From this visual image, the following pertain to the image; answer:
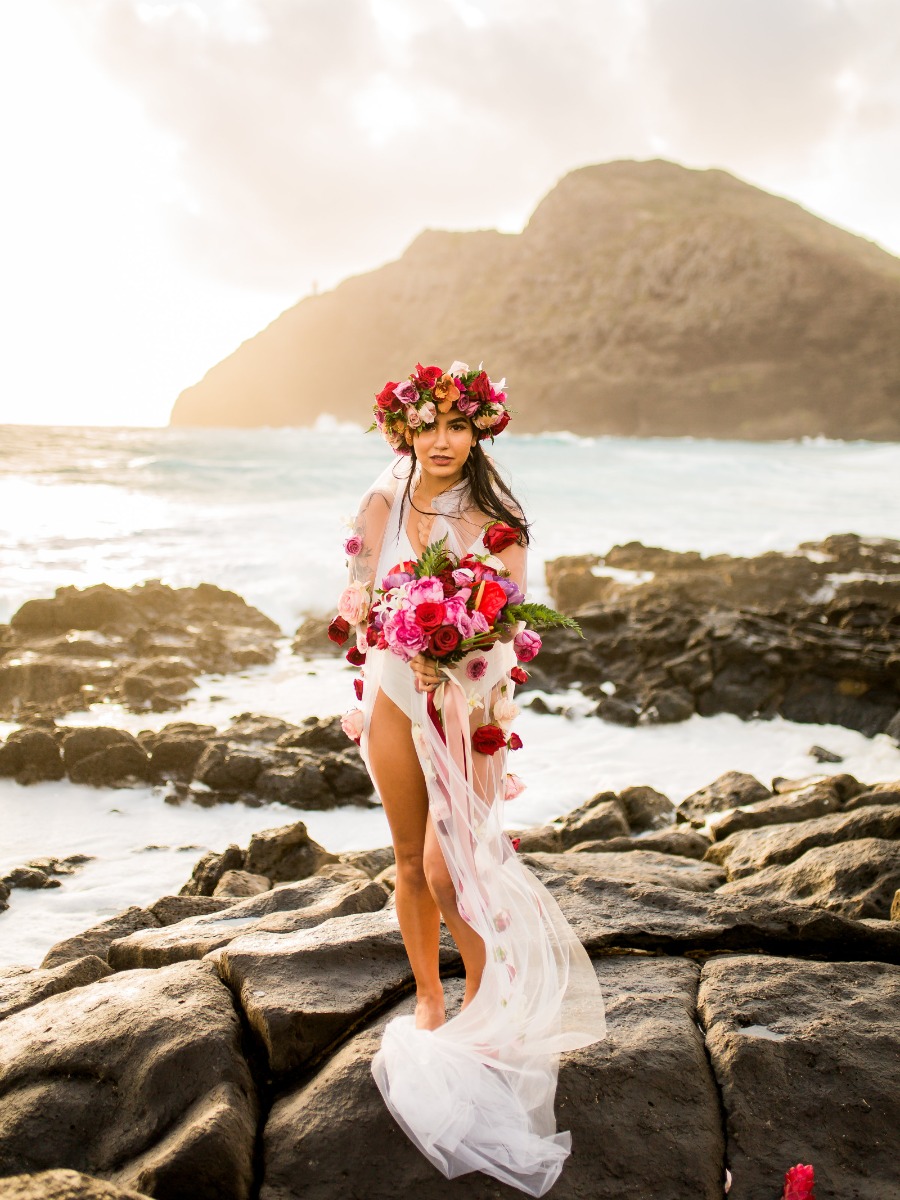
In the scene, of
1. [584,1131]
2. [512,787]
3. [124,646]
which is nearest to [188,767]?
[124,646]

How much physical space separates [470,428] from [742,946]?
8.16 ft

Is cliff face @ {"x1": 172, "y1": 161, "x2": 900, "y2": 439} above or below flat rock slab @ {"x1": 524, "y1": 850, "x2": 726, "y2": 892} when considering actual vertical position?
above

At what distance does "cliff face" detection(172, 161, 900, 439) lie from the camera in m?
82.9

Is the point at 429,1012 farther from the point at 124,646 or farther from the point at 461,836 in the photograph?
the point at 124,646

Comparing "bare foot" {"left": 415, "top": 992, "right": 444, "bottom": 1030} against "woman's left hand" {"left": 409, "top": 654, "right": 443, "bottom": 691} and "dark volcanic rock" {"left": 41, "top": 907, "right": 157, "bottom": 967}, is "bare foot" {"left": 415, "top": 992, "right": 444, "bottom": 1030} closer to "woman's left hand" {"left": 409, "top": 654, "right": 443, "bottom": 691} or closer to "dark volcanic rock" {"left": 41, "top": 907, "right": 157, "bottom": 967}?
"woman's left hand" {"left": 409, "top": 654, "right": 443, "bottom": 691}

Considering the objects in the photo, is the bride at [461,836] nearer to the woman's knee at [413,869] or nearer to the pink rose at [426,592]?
the woman's knee at [413,869]

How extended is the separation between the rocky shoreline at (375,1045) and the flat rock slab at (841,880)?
0.04 metres

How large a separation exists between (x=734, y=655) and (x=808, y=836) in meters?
5.83

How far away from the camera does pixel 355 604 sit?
3.38 m

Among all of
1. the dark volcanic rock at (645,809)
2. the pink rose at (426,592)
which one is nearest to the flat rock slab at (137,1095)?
the pink rose at (426,592)

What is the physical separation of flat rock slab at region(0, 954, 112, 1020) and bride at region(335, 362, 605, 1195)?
1657 mm

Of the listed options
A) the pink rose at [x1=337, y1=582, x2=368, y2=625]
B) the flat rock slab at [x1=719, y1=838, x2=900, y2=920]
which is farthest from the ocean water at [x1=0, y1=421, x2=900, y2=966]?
the flat rock slab at [x1=719, y1=838, x2=900, y2=920]

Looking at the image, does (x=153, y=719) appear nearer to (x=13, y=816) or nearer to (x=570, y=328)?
(x=13, y=816)

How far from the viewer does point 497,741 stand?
324cm
